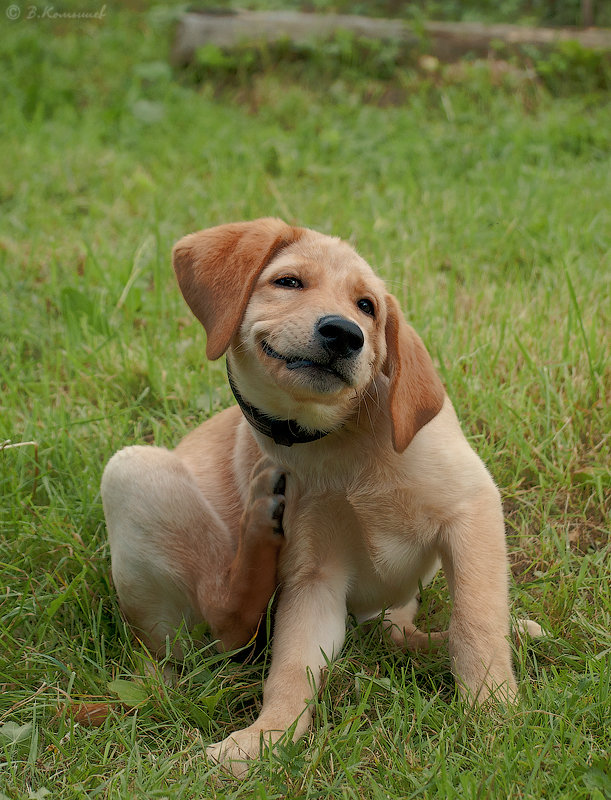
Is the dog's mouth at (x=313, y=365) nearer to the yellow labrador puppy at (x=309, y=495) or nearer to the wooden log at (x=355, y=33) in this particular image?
the yellow labrador puppy at (x=309, y=495)

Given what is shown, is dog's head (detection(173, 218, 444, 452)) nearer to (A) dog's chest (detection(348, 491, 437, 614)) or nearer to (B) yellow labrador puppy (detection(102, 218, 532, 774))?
(B) yellow labrador puppy (detection(102, 218, 532, 774))

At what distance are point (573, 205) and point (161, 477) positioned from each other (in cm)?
363

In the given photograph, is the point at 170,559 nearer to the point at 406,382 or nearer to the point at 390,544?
the point at 390,544

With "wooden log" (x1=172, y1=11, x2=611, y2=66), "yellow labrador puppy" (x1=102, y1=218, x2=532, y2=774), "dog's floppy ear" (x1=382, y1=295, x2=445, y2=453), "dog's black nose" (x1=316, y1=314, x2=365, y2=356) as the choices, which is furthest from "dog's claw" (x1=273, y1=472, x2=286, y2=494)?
"wooden log" (x1=172, y1=11, x2=611, y2=66)

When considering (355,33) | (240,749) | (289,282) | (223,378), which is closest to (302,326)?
(289,282)

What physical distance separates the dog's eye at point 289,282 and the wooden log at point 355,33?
5607 mm

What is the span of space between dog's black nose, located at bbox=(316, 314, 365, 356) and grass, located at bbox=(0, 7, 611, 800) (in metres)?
1.02

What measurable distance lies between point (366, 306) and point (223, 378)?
59.0 inches

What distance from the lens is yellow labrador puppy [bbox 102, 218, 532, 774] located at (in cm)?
275

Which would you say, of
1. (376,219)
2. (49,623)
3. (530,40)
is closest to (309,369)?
(49,623)

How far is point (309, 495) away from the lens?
3004mm

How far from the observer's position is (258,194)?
609 centimetres

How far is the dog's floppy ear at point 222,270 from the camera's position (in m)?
2.93

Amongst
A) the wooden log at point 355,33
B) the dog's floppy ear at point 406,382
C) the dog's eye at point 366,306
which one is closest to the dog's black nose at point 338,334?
the dog's floppy ear at point 406,382
